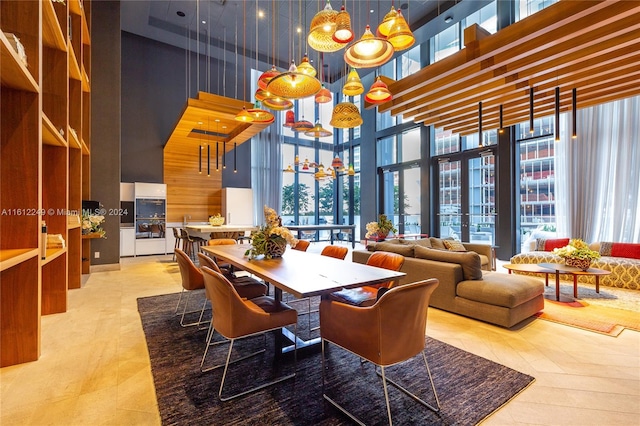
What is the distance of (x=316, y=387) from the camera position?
2.26m

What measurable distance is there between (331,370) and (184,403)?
108 cm

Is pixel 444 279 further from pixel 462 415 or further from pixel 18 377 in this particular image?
pixel 18 377

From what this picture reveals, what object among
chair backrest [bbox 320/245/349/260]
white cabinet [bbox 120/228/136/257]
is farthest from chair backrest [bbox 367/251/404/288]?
white cabinet [bbox 120/228/136/257]

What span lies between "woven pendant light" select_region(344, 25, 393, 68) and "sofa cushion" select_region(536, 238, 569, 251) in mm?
5849

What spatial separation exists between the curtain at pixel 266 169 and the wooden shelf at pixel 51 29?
7539 millimetres

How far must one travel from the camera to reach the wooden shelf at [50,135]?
3093mm

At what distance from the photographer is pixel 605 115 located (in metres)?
6.38

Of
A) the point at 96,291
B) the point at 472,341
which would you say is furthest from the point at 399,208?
the point at 96,291

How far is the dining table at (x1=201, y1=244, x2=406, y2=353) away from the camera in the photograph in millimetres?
2121

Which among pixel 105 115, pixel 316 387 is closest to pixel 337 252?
pixel 316 387

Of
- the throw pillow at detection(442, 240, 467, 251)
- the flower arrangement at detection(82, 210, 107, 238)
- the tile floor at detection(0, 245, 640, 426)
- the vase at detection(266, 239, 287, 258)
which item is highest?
the flower arrangement at detection(82, 210, 107, 238)

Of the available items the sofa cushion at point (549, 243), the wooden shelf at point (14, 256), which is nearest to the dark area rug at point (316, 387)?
the wooden shelf at point (14, 256)

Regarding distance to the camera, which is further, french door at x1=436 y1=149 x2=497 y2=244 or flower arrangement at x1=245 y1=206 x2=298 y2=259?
french door at x1=436 y1=149 x2=497 y2=244

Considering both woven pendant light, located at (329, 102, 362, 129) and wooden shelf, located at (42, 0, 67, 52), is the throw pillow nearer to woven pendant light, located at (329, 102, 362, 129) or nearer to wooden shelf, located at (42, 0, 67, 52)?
woven pendant light, located at (329, 102, 362, 129)
